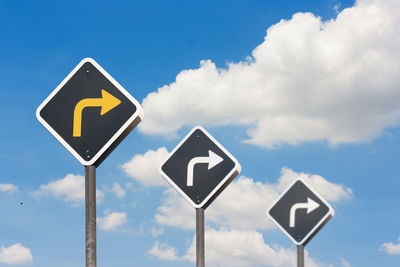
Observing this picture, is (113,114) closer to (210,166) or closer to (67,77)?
(67,77)

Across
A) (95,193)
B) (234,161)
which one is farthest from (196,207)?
(95,193)

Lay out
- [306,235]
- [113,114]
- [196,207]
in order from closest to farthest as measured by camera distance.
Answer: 1. [113,114]
2. [196,207]
3. [306,235]

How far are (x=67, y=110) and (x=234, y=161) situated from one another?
126 inches

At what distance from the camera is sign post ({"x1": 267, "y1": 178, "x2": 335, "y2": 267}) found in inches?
419

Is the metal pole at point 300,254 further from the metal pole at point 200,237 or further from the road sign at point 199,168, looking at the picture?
the metal pole at point 200,237

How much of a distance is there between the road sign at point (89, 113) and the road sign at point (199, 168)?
260 centimetres

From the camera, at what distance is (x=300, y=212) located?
10742mm

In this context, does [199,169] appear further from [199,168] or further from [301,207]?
[301,207]

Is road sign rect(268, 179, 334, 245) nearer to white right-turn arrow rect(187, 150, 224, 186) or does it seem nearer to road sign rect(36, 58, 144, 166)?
white right-turn arrow rect(187, 150, 224, 186)

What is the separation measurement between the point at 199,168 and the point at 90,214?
9.97ft

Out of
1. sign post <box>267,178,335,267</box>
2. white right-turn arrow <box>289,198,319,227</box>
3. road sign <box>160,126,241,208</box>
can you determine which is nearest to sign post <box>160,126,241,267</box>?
road sign <box>160,126,241,208</box>

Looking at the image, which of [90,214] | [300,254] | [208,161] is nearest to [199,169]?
[208,161]

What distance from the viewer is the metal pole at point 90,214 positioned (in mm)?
4891

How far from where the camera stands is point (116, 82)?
17.6ft
